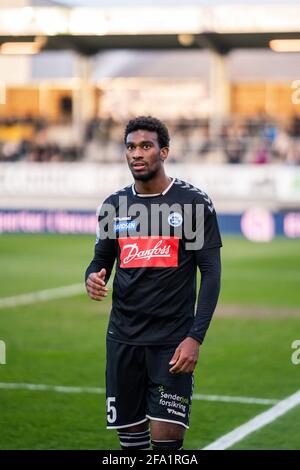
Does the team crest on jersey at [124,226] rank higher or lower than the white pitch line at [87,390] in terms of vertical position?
higher

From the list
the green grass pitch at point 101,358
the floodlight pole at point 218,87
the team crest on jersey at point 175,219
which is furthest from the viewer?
the floodlight pole at point 218,87

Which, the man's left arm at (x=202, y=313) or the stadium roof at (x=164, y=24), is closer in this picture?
the man's left arm at (x=202, y=313)

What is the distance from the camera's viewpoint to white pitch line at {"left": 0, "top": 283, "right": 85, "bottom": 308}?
1695 centimetres

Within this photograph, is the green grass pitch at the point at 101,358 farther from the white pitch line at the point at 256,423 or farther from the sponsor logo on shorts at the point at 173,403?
the sponsor logo on shorts at the point at 173,403

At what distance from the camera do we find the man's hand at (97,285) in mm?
6258

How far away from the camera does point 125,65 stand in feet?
142

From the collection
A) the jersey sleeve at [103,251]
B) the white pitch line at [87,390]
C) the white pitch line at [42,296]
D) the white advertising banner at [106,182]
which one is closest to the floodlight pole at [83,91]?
the white advertising banner at [106,182]

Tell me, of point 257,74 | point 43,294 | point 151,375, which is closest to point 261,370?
point 151,375

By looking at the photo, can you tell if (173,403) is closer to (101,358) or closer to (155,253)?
(155,253)

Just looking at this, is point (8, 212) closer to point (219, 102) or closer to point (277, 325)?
point (219, 102)

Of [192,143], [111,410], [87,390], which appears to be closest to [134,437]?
[111,410]

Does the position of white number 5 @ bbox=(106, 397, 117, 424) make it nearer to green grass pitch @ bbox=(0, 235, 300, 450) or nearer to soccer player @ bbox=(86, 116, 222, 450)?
soccer player @ bbox=(86, 116, 222, 450)
